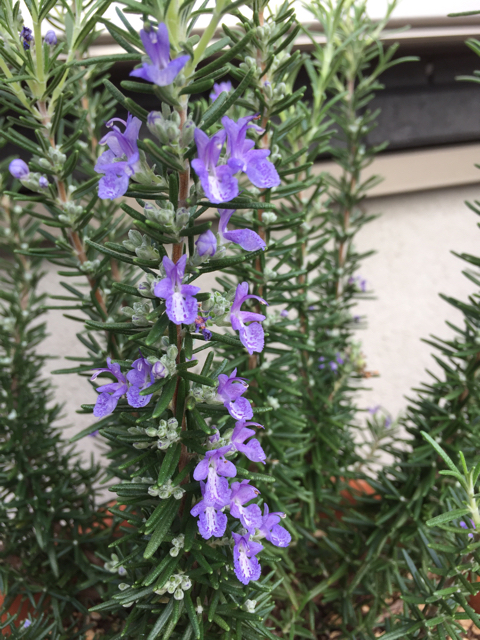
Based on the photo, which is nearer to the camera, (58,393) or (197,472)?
(197,472)

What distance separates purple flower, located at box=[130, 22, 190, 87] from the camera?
0.25 meters

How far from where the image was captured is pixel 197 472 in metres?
0.34

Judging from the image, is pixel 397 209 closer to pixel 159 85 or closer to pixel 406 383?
pixel 406 383

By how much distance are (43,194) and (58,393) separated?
2.39 ft

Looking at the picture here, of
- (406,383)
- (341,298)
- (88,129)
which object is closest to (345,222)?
(341,298)

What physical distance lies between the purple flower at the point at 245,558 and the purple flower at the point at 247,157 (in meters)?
0.29

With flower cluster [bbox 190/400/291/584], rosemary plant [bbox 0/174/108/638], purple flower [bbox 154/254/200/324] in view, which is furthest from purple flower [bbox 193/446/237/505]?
rosemary plant [bbox 0/174/108/638]

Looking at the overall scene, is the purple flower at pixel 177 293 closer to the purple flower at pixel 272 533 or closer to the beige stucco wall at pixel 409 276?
the purple flower at pixel 272 533

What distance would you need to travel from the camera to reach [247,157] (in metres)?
0.33

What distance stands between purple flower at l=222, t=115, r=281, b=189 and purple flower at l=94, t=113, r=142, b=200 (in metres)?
0.06

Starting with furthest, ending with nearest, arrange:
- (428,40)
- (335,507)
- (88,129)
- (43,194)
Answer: (428,40) → (335,507) → (88,129) → (43,194)

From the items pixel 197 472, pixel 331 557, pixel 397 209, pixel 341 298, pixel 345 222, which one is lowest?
pixel 331 557

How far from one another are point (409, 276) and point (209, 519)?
3.78 ft

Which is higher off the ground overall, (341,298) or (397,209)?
(397,209)
